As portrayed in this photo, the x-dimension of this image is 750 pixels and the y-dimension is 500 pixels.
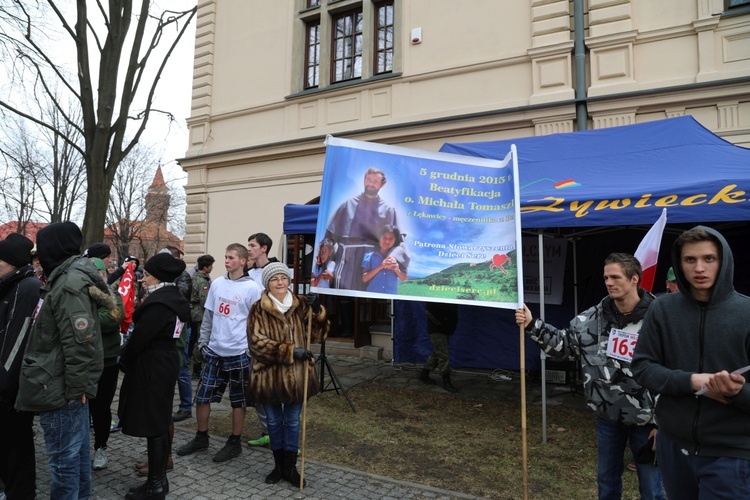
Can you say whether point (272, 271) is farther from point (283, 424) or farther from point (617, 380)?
point (617, 380)

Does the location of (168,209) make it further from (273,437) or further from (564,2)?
(273,437)

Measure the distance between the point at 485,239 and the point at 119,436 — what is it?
4.11 m

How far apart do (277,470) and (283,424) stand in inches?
15.1

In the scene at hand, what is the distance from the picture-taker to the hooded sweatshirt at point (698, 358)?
1.86 metres

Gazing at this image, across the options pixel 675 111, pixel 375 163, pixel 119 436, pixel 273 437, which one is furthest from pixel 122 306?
pixel 675 111

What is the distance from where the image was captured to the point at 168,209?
38250mm

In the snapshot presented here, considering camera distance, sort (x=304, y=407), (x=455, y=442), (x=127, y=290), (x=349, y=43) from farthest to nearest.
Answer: (x=349, y=43) < (x=455, y=442) < (x=127, y=290) < (x=304, y=407)

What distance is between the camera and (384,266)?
345cm

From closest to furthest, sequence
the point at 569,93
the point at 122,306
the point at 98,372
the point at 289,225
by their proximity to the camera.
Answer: the point at 98,372 < the point at 122,306 < the point at 289,225 < the point at 569,93

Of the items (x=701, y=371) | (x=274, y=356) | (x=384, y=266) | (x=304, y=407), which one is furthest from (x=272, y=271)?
(x=701, y=371)

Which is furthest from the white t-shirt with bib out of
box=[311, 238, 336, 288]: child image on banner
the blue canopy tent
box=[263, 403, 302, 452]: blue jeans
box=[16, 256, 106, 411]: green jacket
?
the blue canopy tent

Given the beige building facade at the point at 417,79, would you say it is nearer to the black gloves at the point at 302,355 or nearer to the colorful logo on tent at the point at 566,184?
the colorful logo on tent at the point at 566,184

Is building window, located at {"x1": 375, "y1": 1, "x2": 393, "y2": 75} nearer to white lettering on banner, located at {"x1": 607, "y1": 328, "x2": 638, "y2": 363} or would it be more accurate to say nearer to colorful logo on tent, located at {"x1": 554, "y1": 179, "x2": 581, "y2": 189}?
colorful logo on tent, located at {"x1": 554, "y1": 179, "x2": 581, "y2": 189}

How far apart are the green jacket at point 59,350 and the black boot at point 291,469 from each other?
1.52 metres
